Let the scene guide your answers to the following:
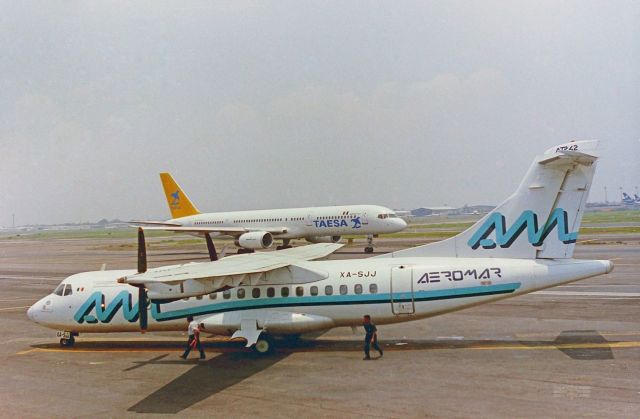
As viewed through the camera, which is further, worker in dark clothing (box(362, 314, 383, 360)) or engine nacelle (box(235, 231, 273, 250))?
engine nacelle (box(235, 231, 273, 250))

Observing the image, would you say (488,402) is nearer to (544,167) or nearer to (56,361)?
(544,167)

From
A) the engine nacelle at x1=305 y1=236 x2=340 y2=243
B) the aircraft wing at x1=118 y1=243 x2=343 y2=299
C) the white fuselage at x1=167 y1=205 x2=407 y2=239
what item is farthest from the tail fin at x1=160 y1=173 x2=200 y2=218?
the aircraft wing at x1=118 y1=243 x2=343 y2=299

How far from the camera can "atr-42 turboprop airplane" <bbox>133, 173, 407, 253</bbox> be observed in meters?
53.9

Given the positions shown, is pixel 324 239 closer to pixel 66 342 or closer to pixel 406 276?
pixel 66 342

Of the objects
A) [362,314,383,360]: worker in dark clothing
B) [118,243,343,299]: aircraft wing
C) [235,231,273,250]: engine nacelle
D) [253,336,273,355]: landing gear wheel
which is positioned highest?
[118,243,343,299]: aircraft wing

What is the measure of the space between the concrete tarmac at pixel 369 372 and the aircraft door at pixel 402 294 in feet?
4.70

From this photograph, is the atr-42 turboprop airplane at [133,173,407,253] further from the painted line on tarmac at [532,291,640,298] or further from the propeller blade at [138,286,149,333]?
the propeller blade at [138,286,149,333]

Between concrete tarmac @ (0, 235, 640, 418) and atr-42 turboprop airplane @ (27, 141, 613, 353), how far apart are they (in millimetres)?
1284

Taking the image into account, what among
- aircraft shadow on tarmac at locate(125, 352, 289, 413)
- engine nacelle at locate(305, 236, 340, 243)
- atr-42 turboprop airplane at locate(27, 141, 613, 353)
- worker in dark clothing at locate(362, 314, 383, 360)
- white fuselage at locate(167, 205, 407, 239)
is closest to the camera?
aircraft shadow on tarmac at locate(125, 352, 289, 413)

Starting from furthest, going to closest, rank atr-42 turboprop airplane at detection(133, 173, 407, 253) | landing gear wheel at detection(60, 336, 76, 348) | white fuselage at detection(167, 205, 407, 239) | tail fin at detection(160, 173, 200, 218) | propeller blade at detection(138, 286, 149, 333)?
tail fin at detection(160, 173, 200, 218)
white fuselage at detection(167, 205, 407, 239)
atr-42 turboprop airplane at detection(133, 173, 407, 253)
landing gear wheel at detection(60, 336, 76, 348)
propeller blade at detection(138, 286, 149, 333)

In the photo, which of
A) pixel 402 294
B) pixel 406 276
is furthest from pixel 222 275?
pixel 406 276

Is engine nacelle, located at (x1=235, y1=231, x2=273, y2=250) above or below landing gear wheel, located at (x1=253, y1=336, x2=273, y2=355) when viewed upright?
above

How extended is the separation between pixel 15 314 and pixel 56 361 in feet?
41.5

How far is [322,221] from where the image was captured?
56.6 meters
